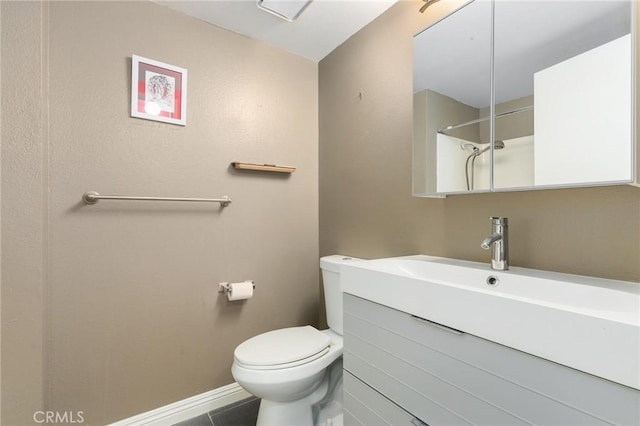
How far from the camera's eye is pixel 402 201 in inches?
56.5

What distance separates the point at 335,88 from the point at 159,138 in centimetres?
109

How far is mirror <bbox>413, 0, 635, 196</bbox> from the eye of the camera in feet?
2.56

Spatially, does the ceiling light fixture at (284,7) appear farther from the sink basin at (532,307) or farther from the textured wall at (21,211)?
the sink basin at (532,307)

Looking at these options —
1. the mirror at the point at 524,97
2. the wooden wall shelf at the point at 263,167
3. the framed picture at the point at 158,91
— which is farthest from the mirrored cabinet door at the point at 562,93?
the framed picture at the point at 158,91

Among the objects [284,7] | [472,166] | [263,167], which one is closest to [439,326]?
[472,166]

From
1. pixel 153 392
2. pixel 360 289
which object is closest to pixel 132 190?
pixel 153 392

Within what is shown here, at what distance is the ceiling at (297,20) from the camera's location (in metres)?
1.48

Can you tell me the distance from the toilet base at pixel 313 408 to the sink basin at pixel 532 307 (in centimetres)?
66

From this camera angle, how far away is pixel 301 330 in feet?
4.99

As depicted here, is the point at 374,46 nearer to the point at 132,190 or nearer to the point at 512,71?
the point at 512,71

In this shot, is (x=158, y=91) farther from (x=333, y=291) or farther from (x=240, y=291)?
(x=333, y=291)

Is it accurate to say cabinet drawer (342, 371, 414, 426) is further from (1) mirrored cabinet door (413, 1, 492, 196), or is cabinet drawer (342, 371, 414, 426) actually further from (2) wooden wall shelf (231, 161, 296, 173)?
(2) wooden wall shelf (231, 161, 296, 173)

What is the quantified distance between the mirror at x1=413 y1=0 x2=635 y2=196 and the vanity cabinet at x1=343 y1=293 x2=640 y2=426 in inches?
21.4

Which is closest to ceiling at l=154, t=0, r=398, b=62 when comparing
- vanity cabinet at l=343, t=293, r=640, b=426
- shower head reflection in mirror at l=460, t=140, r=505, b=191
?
shower head reflection in mirror at l=460, t=140, r=505, b=191
